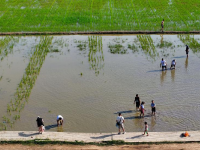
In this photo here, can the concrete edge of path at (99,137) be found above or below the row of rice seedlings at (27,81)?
below

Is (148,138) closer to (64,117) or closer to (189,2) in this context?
(64,117)

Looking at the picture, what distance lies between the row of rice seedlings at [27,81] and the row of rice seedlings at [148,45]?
303 inches

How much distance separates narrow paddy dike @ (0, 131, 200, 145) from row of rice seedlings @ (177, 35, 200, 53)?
13.2m

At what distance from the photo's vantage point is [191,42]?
28.5 metres

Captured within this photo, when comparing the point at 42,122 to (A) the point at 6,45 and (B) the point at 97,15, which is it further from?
(B) the point at 97,15

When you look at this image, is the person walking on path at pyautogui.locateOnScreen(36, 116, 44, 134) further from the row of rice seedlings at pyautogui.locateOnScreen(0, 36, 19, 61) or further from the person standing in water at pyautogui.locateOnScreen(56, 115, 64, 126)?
the row of rice seedlings at pyautogui.locateOnScreen(0, 36, 19, 61)

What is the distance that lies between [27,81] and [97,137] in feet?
26.1

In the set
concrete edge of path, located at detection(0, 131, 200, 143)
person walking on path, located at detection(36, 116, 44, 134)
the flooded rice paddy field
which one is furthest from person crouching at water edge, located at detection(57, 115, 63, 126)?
person walking on path, located at detection(36, 116, 44, 134)

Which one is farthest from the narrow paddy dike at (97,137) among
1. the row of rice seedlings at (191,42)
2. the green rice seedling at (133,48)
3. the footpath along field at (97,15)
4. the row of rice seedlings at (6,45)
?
the footpath along field at (97,15)

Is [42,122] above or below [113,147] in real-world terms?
above

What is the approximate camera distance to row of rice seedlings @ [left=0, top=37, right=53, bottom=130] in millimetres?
17297

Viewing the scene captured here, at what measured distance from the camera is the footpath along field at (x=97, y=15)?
3234cm

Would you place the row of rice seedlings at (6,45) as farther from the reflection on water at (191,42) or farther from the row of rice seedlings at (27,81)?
the reflection on water at (191,42)

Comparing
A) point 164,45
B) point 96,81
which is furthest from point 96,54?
point 164,45
